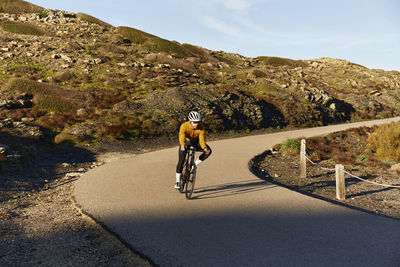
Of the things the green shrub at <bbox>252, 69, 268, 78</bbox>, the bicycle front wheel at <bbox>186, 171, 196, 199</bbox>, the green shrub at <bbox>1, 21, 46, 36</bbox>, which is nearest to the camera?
the bicycle front wheel at <bbox>186, 171, 196, 199</bbox>

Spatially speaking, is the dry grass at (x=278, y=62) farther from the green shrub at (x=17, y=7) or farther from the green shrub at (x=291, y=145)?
the green shrub at (x=291, y=145)

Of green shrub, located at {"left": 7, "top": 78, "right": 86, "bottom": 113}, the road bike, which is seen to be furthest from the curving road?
green shrub, located at {"left": 7, "top": 78, "right": 86, "bottom": 113}

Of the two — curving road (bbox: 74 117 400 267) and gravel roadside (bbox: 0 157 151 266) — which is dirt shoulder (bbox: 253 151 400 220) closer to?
curving road (bbox: 74 117 400 267)

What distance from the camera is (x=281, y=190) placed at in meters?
8.03

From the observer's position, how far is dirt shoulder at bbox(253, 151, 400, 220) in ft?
25.2

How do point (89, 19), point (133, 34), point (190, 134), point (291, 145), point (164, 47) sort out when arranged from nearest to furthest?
point (190, 134) < point (291, 145) < point (164, 47) < point (133, 34) < point (89, 19)

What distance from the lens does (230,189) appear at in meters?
8.18

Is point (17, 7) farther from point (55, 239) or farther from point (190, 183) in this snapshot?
point (55, 239)

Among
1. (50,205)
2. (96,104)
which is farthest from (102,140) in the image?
(50,205)

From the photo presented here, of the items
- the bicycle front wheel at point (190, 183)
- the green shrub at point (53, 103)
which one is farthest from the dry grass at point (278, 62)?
the bicycle front wheel at point (190, 183)

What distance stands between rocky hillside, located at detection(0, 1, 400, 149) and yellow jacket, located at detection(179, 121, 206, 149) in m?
10.6

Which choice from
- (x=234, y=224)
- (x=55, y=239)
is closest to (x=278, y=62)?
(x=234, y=224)

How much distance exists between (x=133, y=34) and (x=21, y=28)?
1545 centimetres

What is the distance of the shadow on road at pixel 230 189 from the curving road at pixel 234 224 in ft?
0.09
